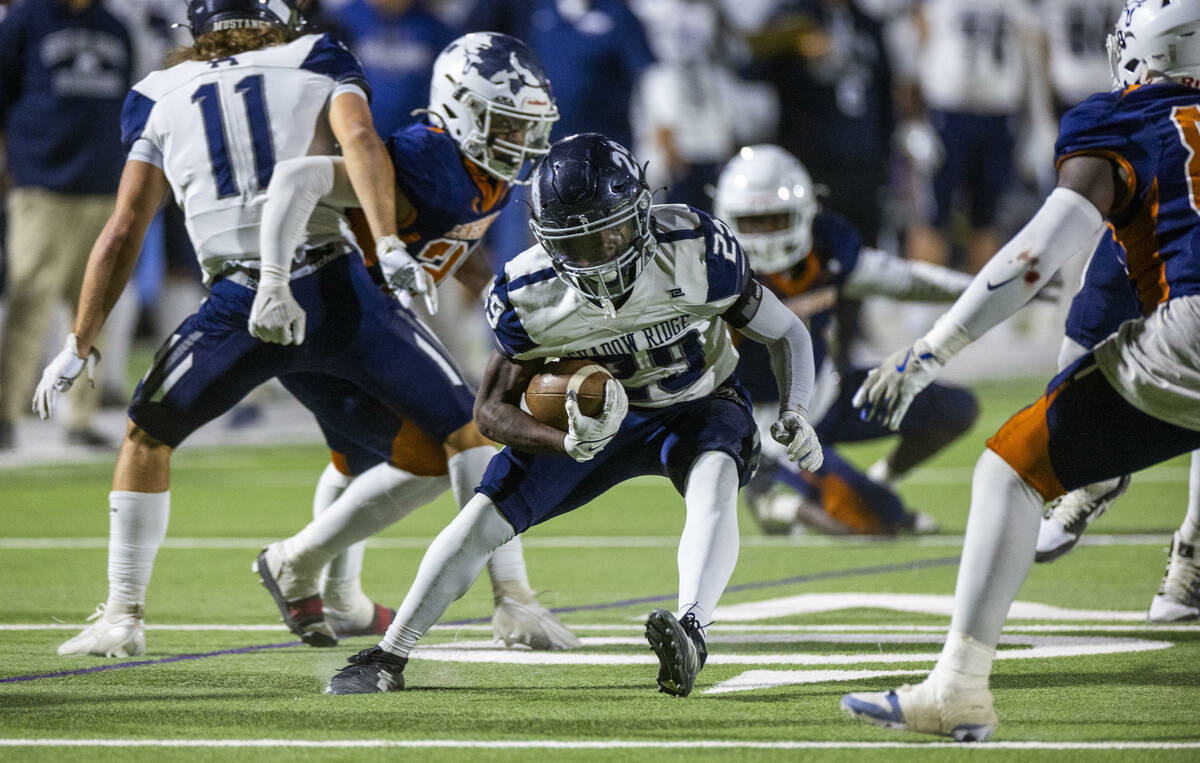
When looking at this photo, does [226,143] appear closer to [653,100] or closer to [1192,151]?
[1192,151]

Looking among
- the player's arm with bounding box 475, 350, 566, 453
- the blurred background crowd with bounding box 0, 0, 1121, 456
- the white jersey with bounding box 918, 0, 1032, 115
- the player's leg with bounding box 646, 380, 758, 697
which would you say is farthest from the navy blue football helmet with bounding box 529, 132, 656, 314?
the white jersey with bounding box 918, 0, 1032, 115

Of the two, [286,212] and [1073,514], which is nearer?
[286,212]

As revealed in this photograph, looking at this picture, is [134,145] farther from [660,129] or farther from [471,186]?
[660,129]

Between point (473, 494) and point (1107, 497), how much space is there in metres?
1.97

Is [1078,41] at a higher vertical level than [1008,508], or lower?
lower

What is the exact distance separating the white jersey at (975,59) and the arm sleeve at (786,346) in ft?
29.0

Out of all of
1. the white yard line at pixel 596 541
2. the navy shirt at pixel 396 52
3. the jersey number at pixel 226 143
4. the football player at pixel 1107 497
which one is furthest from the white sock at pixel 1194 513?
the navy shirt at pixel 396 52

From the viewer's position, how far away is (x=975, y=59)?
494 inches

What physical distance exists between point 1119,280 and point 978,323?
1755 millimetres

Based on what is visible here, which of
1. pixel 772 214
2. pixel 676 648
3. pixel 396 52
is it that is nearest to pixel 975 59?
pixel 396 52

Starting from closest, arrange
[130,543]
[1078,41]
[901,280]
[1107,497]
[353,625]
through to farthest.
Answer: [130,543] < [353,625] < [1107,497] < [901,280] < [1078,41]

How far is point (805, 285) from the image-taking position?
6.60 m

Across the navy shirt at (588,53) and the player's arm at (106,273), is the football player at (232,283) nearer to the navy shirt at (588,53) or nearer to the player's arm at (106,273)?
the player's arm at (106,273)

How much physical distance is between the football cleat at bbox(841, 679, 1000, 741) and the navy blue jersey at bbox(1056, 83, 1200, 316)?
0.92m
